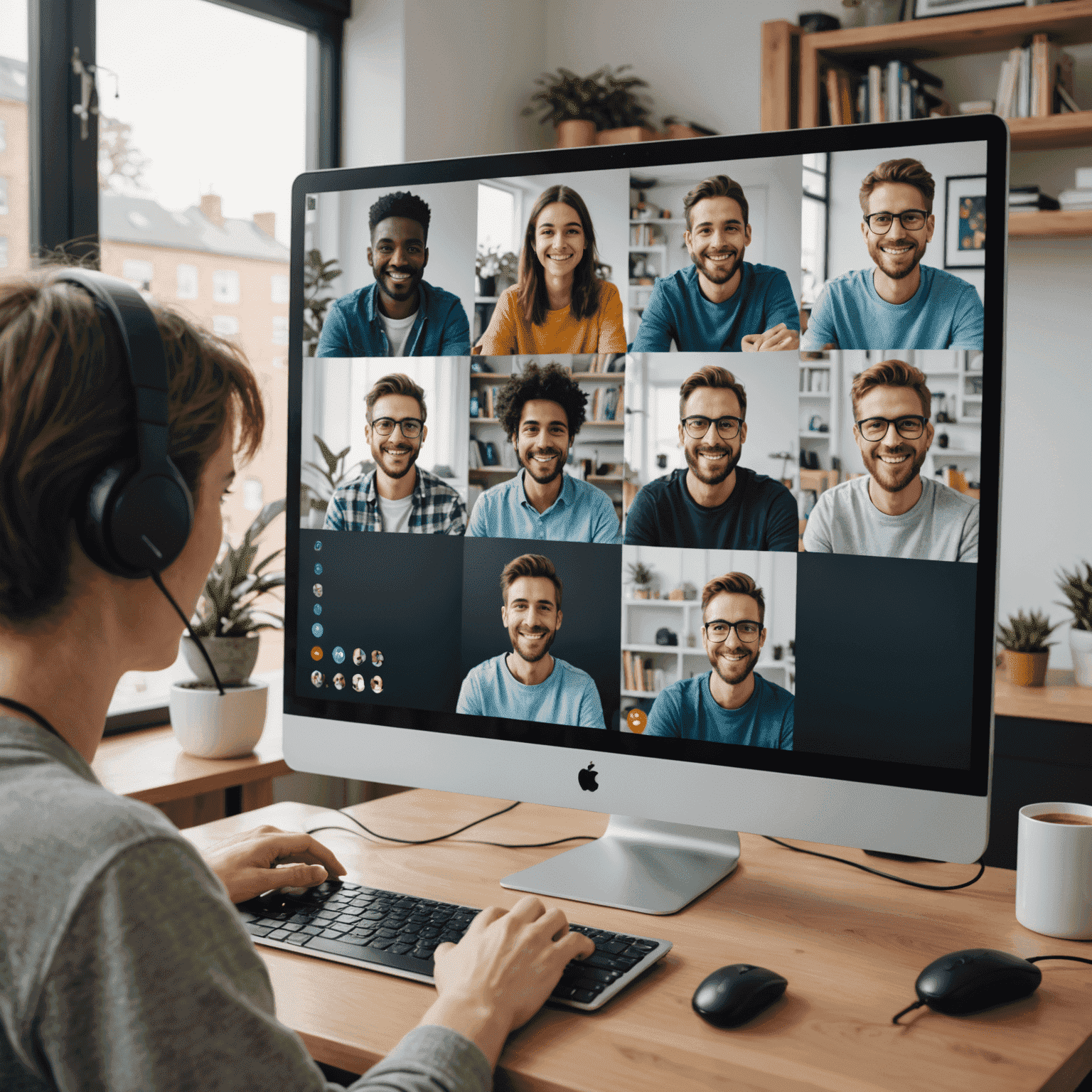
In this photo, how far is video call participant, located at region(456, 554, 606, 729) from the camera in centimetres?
105

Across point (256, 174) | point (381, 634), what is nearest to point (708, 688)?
point (381, 634)

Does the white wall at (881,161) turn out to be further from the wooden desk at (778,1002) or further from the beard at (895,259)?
the wooden desk at (778,1002)

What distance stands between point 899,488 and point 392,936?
568 mm

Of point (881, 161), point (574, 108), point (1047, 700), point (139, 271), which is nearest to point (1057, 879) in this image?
point (881, 161)

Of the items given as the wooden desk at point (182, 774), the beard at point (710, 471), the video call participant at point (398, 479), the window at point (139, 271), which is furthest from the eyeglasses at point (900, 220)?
the window at point (139, 271)

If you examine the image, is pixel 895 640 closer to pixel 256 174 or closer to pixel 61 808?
pixel 61 808

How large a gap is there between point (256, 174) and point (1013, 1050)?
240cm

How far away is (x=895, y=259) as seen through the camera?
36.4 inches

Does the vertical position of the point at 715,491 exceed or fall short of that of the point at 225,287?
it falls short

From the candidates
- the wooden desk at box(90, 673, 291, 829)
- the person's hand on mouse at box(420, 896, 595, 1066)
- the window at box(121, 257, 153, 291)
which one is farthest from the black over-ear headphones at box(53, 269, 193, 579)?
the window at box(121, 257, 153, 291)

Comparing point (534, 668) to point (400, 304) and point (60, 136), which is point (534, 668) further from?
point (60, 136)

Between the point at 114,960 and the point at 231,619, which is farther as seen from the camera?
the point at 231,619

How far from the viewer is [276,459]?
245cm

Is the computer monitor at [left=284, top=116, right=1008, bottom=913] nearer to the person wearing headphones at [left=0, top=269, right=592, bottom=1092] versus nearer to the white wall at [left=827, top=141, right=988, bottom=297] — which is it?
the white wall at [left=827, top=141, right=988, bottom=297]
